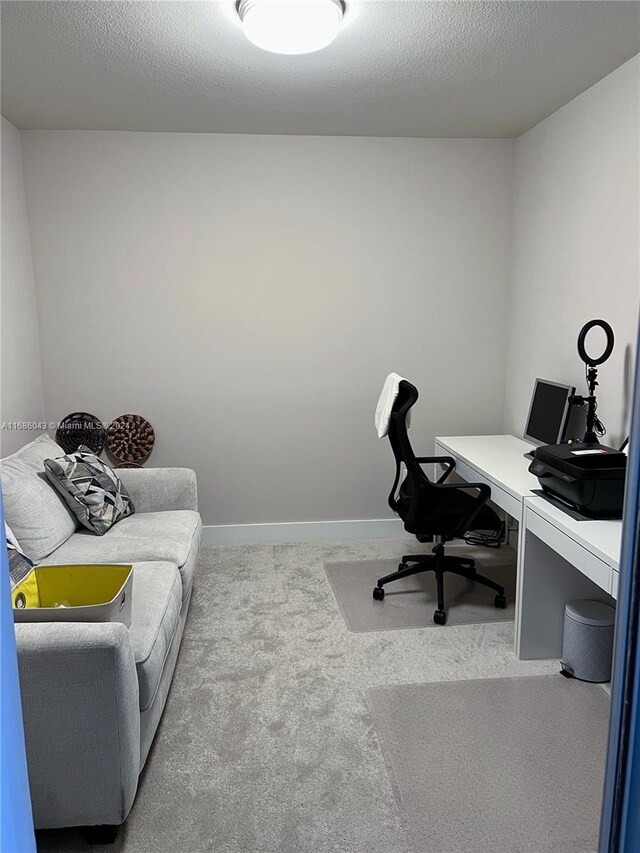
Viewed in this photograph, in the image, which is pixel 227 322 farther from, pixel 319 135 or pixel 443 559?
pixel 443 559

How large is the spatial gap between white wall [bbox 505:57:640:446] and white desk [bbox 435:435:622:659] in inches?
22.5

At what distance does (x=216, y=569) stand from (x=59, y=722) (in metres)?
2.13

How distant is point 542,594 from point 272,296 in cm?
238

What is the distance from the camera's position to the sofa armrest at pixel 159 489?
352 centimetres

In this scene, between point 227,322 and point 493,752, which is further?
point 227,322

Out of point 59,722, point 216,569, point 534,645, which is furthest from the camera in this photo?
point 216,569

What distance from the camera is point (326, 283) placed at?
4.11 meters

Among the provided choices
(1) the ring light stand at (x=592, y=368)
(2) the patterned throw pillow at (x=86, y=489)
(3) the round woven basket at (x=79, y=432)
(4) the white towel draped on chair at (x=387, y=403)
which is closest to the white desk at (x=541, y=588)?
(1) the ring light stand at (x=592, y=368)

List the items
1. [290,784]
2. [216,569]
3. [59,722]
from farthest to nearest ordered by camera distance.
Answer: [216,569]
[290,784]
[59,722]

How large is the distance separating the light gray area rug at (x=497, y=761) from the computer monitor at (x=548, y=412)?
1234mm

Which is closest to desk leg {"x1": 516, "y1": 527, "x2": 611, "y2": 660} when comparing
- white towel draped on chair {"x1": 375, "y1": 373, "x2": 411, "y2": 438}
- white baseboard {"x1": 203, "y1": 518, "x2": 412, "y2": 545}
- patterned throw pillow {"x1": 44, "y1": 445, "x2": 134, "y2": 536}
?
white towel draped on chair {"x1": 375, "y1": 373, "x2": 411, "y2": 438}

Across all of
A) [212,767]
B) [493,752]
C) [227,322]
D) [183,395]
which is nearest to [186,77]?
[227,322]

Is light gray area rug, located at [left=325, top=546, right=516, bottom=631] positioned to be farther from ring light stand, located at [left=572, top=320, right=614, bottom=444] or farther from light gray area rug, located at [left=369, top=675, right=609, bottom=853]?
ring light stand, located at [left=572, top=320, right=614, bottom=444]

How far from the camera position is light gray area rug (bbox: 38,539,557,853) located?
1.87 m
